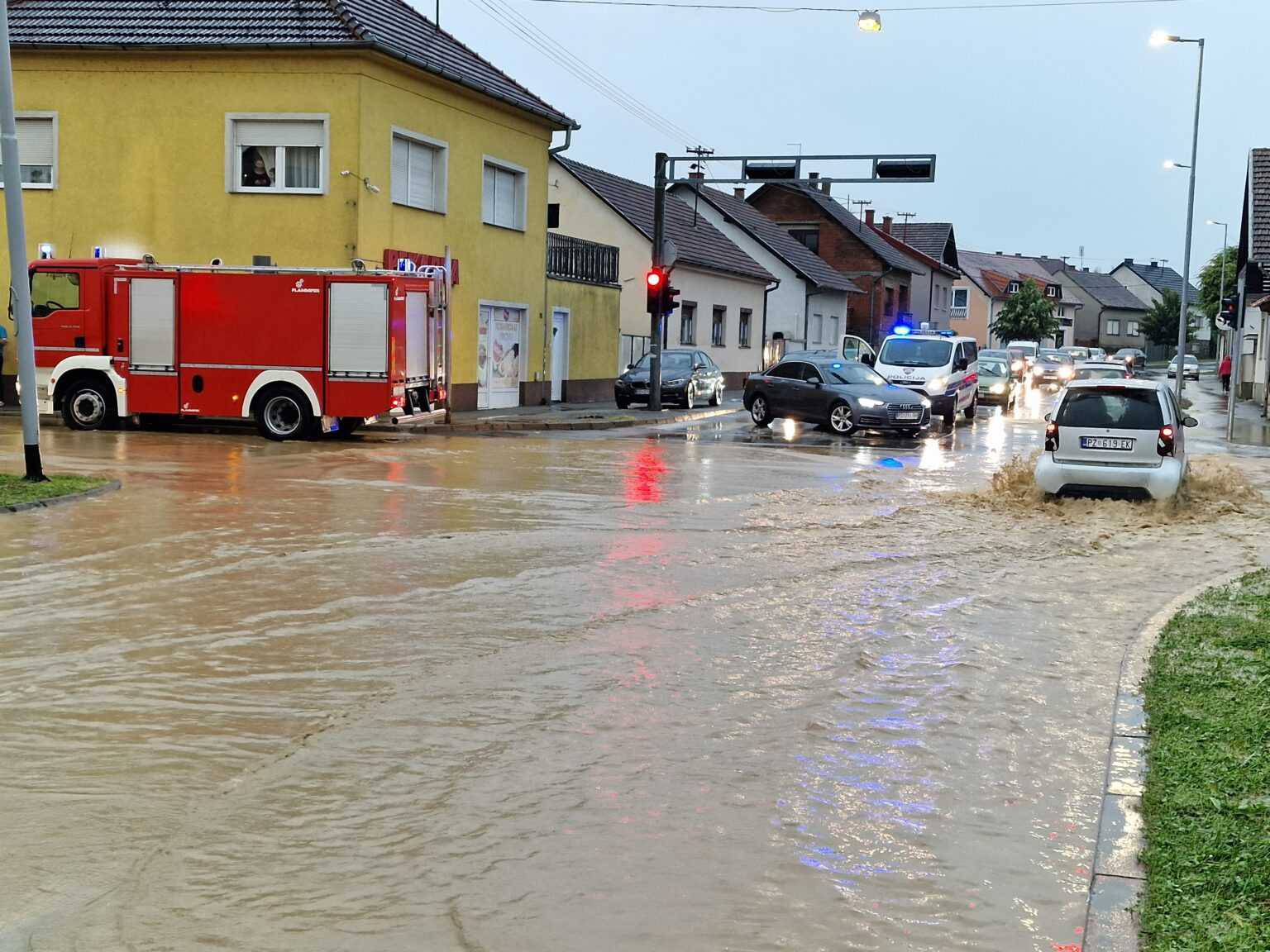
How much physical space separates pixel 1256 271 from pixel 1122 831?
138 feet

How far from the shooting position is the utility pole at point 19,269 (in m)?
14.6

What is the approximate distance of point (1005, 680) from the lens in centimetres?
779

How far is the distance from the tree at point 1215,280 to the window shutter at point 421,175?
54.2 m

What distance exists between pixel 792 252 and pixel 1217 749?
2282 inches

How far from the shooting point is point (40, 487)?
14.5 m

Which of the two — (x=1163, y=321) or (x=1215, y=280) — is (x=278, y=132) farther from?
(x=1163, y=321)

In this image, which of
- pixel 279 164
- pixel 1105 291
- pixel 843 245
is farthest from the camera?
pixel 1105 291

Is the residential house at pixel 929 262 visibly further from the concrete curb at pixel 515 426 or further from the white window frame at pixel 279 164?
the white window frame at pixel 279 164

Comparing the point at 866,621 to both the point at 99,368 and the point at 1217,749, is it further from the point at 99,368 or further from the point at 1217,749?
the point at 99,368

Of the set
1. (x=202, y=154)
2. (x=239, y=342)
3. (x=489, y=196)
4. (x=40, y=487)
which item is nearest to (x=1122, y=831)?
(x=40, y=487)

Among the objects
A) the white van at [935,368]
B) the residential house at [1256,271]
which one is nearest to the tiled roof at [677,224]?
the white van at [935,368]

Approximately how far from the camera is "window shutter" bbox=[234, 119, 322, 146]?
1057 inches

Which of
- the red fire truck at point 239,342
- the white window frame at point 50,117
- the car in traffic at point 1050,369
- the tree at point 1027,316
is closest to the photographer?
the red fire truck at point 239,342

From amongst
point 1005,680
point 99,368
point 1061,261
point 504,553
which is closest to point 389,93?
point 99,368
